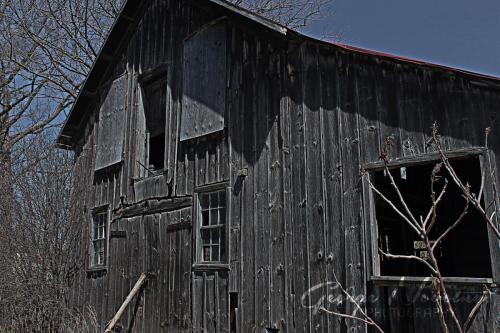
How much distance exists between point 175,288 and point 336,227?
3.89 meters

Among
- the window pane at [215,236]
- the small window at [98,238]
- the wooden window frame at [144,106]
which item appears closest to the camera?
the window pane at [215,236]

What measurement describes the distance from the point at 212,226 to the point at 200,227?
1.10 ft

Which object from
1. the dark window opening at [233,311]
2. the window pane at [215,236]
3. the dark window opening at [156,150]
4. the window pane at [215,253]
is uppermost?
the dark window opening at [156,150]

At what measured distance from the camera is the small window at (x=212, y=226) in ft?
29.3

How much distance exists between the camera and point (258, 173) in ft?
27.6

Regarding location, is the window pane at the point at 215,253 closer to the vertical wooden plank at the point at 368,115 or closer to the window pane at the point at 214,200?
the window pane at the point at 214,200

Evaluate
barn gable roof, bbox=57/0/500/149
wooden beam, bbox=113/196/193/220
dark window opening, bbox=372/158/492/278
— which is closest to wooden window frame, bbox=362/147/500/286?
dark window opening, bbox=372/158/492/278

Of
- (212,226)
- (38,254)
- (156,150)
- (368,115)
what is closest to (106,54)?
(156,150)

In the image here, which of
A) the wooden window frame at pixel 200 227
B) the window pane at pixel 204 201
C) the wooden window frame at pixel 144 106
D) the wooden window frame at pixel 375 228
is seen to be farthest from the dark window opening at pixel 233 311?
the wooden window frame at pixel 144 106

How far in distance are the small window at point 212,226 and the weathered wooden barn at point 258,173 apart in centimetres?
3

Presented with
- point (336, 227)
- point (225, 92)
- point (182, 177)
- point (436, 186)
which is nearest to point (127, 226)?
point (182, 177)

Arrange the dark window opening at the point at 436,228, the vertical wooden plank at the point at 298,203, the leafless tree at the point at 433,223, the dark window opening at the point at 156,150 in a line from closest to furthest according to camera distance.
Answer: the leafless tree at the point at 433,223, the vertical wooden plank at the point at 298,203, the dark window opening at the point at 436,228, the dark window opening at the point at 156,150

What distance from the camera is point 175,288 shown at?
31.5 ft

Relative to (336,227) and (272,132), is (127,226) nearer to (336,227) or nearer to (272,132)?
(272,132)
